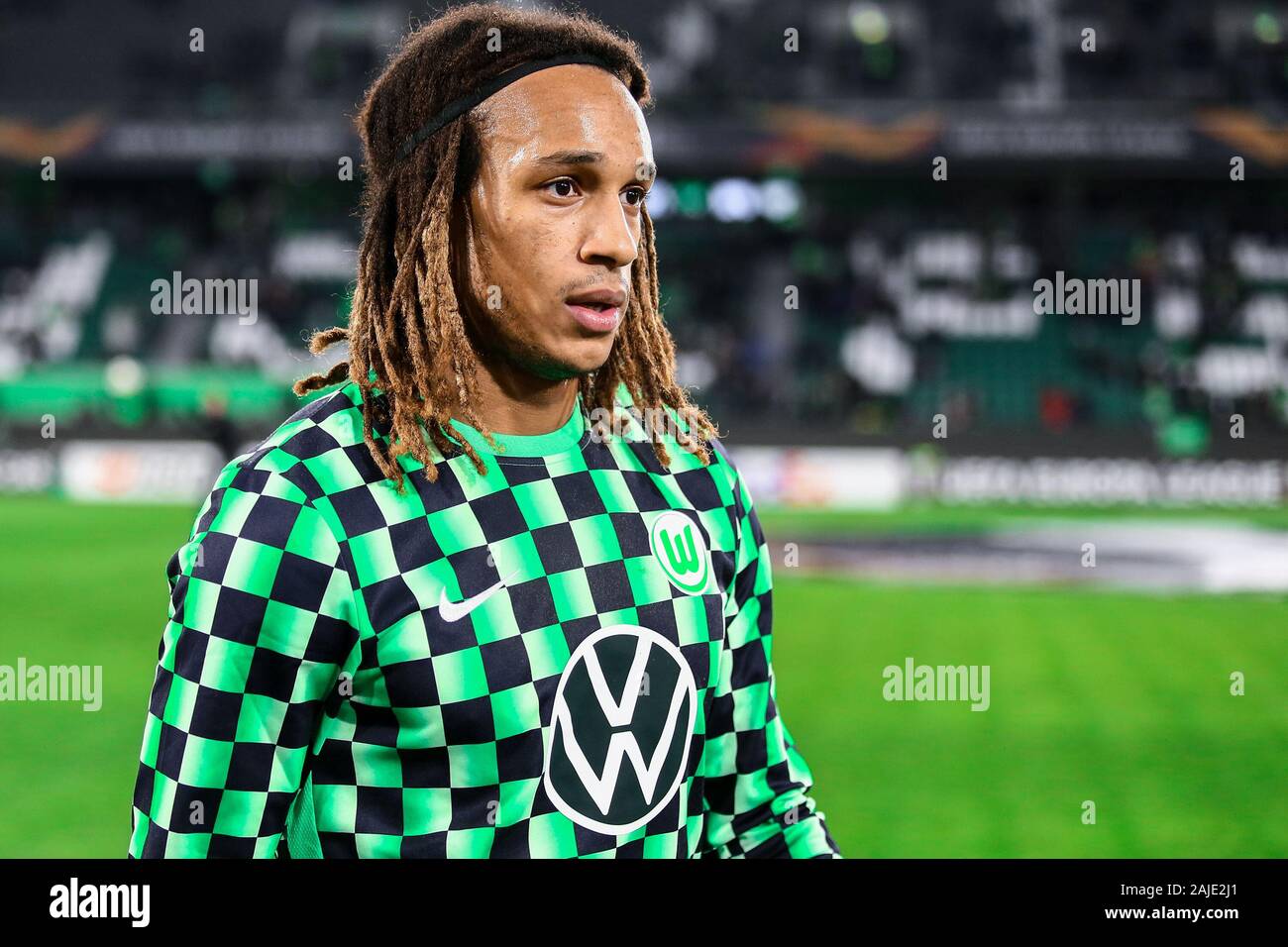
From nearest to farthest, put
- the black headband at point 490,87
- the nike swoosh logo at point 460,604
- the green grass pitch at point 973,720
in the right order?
the nike swoosh logo at point 460,604
the black headband at point 490,87
the green grass pitch at point 973,720

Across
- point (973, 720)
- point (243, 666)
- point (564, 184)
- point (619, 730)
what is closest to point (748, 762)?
point (619, 730)

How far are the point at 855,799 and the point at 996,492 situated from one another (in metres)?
13.0

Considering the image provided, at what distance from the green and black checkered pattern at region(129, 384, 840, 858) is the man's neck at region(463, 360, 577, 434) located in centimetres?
3

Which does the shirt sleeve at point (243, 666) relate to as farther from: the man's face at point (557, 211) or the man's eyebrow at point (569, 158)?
the man's eyebrow at point (569, 158)

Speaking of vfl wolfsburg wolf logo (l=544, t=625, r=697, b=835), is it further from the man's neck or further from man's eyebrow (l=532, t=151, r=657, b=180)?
man's eyebrow (l=532, t=151, r=657, b=180)

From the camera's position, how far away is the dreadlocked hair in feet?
6.23

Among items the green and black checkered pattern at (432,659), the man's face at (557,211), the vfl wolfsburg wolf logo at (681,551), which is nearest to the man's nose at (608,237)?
the man's face at (557,211)

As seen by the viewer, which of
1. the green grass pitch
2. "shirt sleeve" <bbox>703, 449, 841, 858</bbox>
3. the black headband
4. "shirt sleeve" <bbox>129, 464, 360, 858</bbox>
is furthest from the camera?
the green grass pitch

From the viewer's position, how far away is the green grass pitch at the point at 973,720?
6246mm

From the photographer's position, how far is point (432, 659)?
1.76 meters

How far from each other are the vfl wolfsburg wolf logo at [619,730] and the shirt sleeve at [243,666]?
1.07 feet

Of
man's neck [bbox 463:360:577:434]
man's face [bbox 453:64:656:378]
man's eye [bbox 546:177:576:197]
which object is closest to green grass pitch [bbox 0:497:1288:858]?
man's neck [bbox 463:360:577:434]

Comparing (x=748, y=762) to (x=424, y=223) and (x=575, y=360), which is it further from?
(x=424, y=223)
